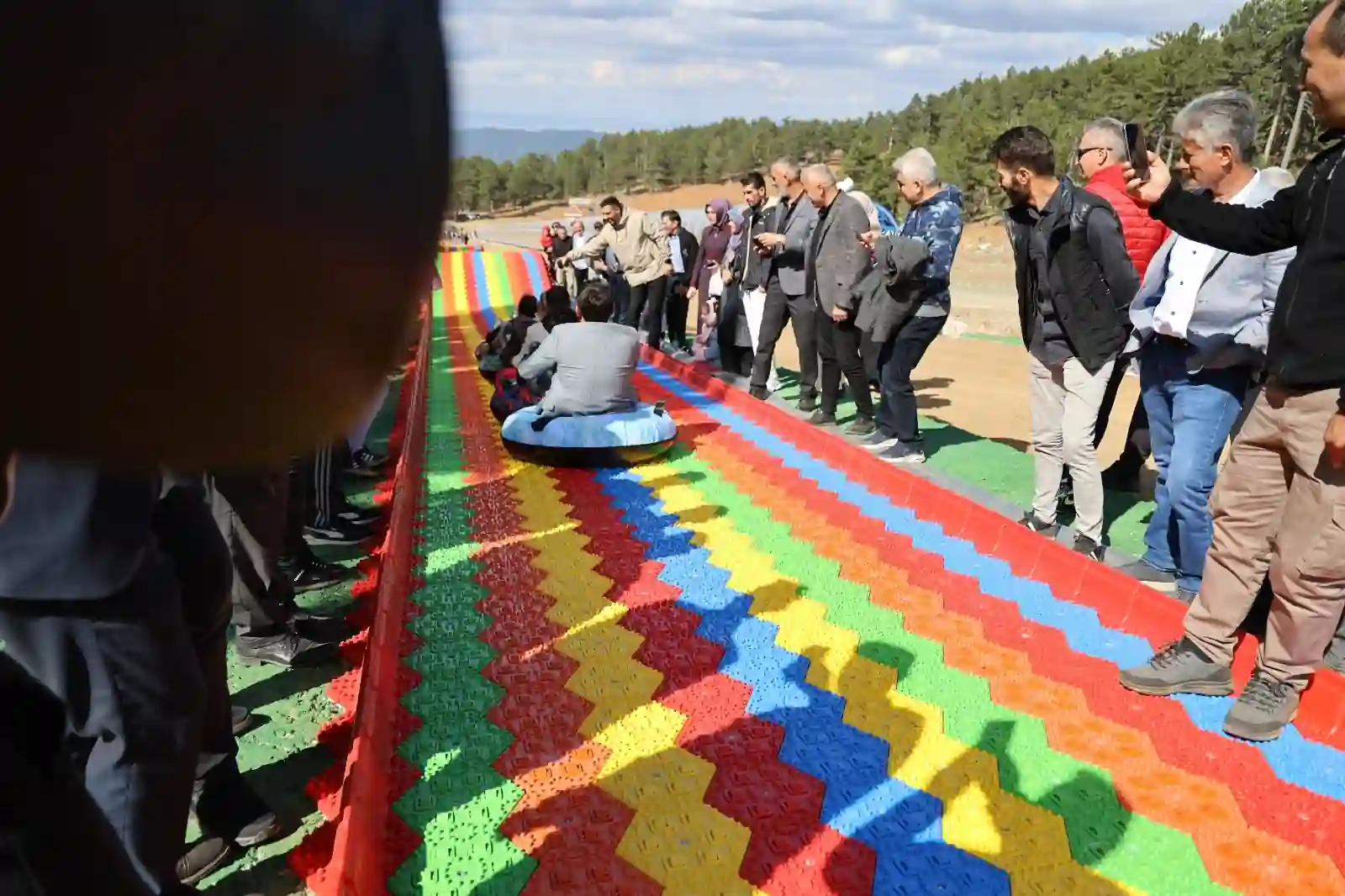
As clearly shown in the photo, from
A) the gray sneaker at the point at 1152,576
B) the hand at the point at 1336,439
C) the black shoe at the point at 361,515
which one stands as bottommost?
the black shoe at the point at 361,515

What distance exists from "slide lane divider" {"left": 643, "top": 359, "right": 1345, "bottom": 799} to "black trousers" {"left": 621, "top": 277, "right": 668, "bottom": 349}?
11.0 ft

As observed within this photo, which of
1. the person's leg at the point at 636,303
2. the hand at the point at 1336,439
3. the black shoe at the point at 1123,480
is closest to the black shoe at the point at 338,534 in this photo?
the hand at the point at 1336,439

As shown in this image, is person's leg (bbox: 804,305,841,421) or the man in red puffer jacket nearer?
the man in red puffer jacket

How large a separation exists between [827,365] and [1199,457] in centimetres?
317

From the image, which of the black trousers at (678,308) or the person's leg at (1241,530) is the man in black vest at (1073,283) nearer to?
the person's leg at (1241,530)

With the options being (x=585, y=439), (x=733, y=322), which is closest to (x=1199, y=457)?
(x=585, y=439)

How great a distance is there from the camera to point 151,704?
1.56m

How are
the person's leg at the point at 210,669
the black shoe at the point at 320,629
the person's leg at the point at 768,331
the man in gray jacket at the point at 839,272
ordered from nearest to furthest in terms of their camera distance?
the person's leg at the point at 210,669 < the black shoe at the point at 320,629 < the man in gray jacket at the point at 839,272 < the person's leg at the point at 768,331

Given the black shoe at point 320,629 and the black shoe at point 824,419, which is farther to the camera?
the black shoe at point 824,419

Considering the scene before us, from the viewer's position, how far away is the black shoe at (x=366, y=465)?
17.2 ft

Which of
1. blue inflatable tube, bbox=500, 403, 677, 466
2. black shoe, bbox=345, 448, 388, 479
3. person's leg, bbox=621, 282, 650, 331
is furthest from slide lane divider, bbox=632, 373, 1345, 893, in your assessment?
person's leg, bbox=621, 282, 650, 331

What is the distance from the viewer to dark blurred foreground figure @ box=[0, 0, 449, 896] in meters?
0.36

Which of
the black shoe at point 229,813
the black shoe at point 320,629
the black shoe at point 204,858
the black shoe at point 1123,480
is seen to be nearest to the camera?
the black shoe at point 204,858

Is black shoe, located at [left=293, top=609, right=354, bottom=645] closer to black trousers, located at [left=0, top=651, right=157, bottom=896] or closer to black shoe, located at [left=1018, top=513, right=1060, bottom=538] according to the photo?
black trousers, located at [left=0, top=651, right=157, bottom=896]
